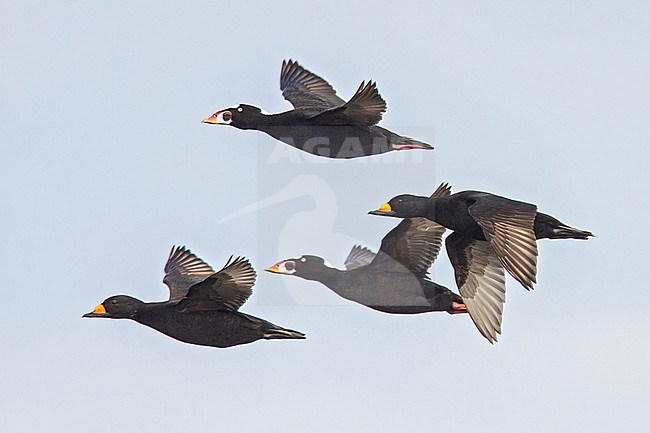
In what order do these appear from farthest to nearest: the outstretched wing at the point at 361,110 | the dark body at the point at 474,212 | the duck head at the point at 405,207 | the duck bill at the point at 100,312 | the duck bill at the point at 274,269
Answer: the duck bill at the point at 274,269, the duck head at the point at 405,207, the duck bill at the point at 100,312, the outstretched wing at the point at 361,110, the dark body at the point at 474,212

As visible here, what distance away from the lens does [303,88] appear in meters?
22.5

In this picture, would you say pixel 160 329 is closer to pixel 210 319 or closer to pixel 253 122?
pixel 210 319

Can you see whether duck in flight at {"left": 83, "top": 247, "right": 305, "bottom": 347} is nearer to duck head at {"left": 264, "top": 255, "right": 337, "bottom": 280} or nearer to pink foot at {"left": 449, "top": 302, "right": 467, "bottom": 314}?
duck head at {"left": 264, "top": 255, "right": 337, "bottom": 280}

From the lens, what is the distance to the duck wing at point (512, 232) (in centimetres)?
1700

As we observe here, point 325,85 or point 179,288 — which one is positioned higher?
point 325,85

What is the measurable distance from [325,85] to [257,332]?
5543 millimetres

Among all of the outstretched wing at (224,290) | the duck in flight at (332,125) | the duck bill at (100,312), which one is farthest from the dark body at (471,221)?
the duck bill at (100,312)

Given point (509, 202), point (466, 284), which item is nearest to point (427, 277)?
point (466, 284)

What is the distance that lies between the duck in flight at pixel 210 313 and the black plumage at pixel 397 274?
6.33ft

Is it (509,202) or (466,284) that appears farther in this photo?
(466,284)

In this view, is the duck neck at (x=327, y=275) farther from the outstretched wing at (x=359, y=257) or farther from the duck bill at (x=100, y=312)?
the duck bill at (x=100, y=312)

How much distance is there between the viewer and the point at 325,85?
2255 cm

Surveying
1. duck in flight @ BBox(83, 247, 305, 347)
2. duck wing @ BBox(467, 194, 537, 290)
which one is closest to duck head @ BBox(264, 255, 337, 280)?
duck in flight @ BBox(83, 247, 305, 347)

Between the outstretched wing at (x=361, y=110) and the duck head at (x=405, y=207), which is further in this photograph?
the duck head at (x=405, y=207)
